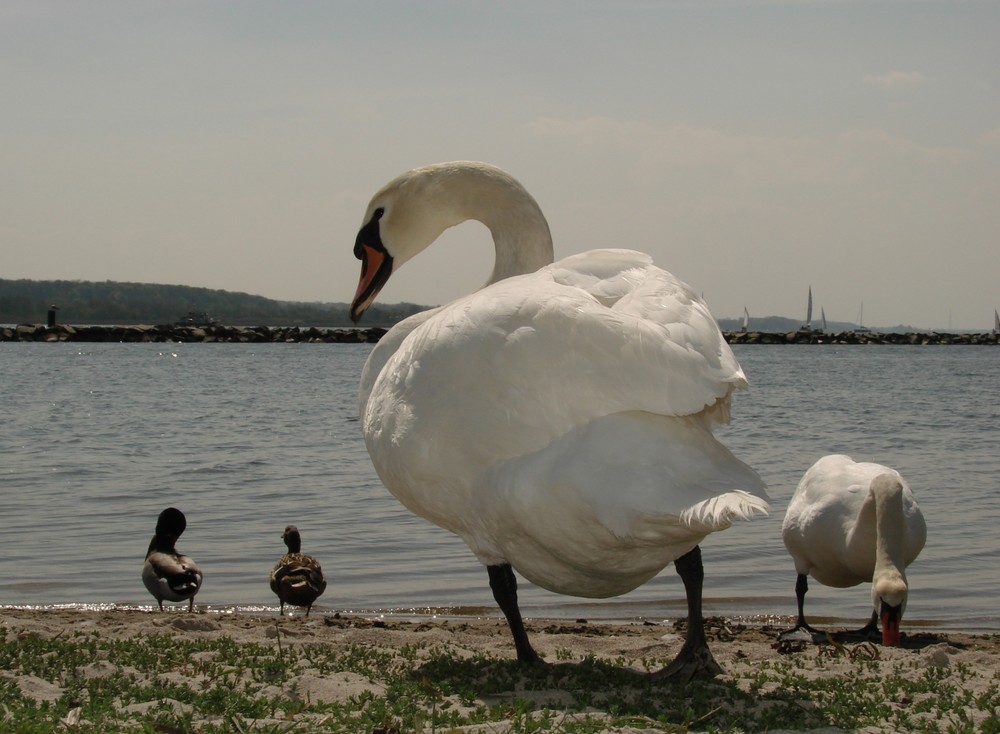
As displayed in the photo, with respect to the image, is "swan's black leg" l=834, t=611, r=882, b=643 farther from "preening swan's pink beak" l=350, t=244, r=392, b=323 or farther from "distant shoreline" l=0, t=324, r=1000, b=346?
"distant shoreline" l=0, t=324, r=1000, b=346

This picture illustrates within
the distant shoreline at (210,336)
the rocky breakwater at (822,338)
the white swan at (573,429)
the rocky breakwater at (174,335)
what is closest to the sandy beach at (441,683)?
the white swan at (573,429)

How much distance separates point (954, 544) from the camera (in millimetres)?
10008

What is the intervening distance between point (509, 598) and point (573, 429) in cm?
106

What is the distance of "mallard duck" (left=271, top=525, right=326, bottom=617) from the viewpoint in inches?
292

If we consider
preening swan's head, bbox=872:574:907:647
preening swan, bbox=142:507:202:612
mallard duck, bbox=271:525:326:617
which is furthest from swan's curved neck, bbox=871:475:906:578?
preening swan, bbox=142:507:202:612

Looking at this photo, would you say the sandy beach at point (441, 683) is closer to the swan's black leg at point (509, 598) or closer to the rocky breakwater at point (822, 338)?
the swan's black leg at point (509, 598)

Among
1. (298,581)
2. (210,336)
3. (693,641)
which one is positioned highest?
(693,641)

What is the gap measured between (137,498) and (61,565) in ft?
11.0

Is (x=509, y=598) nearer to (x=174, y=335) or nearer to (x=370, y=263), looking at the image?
(x=370, y=263)

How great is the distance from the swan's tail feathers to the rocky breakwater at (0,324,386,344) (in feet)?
219

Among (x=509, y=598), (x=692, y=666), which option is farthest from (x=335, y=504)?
(x=692, y=666)

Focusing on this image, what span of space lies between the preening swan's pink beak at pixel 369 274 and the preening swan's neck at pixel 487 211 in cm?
9

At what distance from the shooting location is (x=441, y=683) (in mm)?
4492

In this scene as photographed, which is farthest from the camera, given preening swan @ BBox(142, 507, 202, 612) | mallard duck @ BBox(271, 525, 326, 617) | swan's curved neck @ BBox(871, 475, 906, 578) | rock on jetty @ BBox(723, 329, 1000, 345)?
rock on jetty @ BBox(723, 329, 1000, 345)
